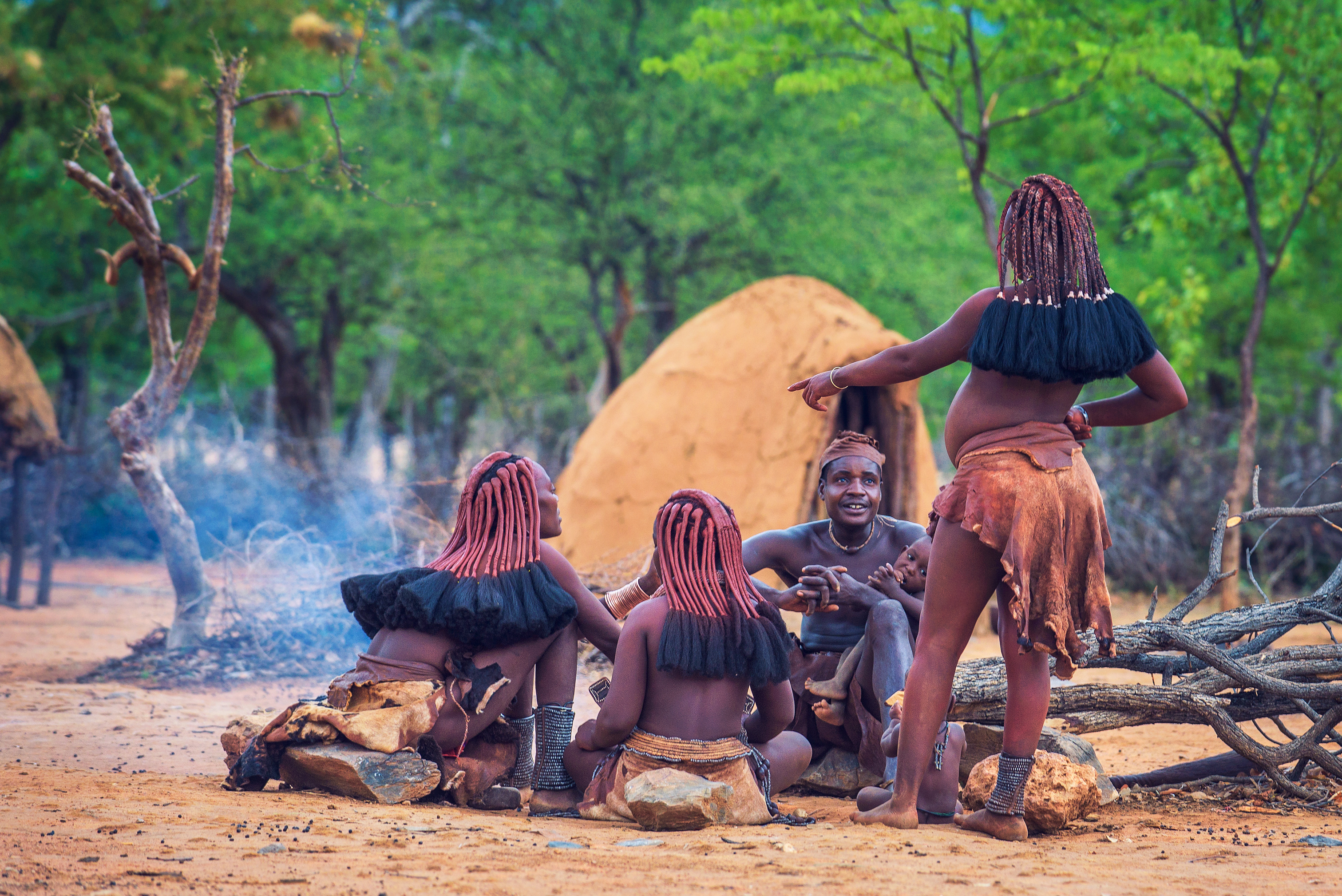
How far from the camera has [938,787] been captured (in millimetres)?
3482

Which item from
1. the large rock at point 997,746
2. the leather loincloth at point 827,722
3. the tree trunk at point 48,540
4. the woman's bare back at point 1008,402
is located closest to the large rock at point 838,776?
the leather loincloth at point 827,722

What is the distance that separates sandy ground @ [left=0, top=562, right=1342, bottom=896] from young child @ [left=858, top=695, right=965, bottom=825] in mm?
135

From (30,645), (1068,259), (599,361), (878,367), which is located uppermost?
(599,361)

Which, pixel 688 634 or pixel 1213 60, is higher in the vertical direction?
pixel 1213 60

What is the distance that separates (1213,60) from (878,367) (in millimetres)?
6830

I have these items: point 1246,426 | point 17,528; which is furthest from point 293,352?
point 1246,426

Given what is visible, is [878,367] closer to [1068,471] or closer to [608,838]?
[1068,471]

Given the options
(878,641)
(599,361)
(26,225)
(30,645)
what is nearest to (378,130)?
(26,225)

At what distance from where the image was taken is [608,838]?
317 cm

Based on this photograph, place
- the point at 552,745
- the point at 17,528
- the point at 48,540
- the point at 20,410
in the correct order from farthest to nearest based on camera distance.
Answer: the point at 48,540 → the point at 17,528 → the point at 20,410 → the point at 552,745

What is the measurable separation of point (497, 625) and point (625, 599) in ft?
2.15

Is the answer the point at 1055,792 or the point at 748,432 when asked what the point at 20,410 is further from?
the point at 1055,792

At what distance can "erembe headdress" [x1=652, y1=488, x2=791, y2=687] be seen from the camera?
3385mm

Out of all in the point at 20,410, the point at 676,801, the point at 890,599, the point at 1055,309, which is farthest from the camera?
the point at 20,410
